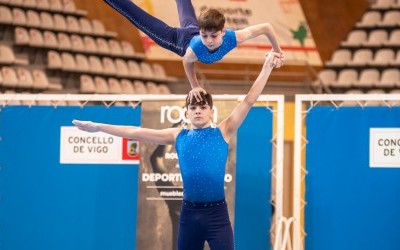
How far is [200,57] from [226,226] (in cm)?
108

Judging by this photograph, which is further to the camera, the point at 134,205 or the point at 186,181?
Answer: the point at 134,205

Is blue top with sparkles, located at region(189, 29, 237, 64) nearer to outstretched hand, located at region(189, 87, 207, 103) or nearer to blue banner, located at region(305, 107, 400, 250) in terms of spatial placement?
outstretched hand, located at region(189, 87, 207, 103)

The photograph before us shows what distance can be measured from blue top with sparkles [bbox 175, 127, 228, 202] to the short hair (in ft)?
2.54

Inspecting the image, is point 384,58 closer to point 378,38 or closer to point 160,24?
point 378,38

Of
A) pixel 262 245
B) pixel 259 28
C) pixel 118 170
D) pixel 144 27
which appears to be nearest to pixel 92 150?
pixel 118 170

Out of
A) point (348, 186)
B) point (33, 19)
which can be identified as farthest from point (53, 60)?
point (348, 186)

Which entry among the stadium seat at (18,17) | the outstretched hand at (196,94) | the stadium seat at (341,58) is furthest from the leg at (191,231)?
the stadium seat at (341,58)

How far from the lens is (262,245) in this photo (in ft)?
22.3

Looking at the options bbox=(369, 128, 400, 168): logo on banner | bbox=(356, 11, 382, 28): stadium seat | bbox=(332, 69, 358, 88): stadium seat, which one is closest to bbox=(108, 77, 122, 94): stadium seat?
bbox=(332, 69, 358, 88): stadium seat

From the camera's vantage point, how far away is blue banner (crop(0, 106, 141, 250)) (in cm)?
709

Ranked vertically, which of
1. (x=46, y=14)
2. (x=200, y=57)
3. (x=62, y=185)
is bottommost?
(x=62, y=185)

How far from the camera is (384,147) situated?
6.69 m

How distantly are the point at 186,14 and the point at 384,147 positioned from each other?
247cm

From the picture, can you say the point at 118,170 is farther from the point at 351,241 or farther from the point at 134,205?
the point at 351,241
